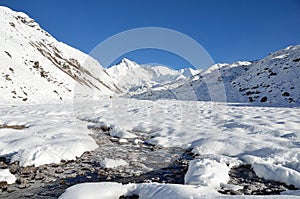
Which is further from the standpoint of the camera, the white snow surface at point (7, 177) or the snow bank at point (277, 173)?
the white snow surface at point (7, 177)

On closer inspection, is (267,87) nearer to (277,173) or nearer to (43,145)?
(277,173)

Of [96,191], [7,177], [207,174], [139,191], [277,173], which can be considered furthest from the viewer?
[277,173]

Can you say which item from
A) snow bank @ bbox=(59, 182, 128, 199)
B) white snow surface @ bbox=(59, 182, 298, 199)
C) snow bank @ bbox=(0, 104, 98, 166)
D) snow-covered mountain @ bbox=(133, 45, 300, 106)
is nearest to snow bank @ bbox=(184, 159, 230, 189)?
white snow surface @ bbox=(59, 182, 298, 199)

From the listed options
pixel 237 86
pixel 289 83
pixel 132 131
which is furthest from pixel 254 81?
pixel 132 131

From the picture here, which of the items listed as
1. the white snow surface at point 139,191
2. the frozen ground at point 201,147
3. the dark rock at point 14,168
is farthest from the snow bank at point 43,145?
the white snow surface at point 139,191

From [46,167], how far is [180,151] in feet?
15.8

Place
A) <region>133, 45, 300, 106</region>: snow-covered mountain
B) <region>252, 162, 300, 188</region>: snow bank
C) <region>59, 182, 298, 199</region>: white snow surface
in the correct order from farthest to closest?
1. <region>133, 45, 300, 106</region>: snow-covered mountain
2. <region>252, 162, 300, 188</region>: snow bank
3. <region>59, 182, 298, 199</region>: white snow surface

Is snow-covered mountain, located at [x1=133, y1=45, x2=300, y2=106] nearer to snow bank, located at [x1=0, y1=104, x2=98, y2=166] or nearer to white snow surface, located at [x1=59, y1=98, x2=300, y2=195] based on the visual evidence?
white snow surface, located at [x1=59, y1=98, x2=300, y2=195]

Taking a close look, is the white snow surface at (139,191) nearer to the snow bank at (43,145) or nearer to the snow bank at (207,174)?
the snow bank at (207,174)

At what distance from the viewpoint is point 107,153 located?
367 inches

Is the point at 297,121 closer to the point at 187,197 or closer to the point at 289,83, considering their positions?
the point at 187,197

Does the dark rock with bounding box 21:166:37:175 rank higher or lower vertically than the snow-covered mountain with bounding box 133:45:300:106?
lower

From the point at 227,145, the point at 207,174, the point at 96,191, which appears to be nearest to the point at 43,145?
the point at 96,191

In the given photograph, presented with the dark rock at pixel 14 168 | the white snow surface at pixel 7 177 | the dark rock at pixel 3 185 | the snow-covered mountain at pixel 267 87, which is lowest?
the dark rock at pixel 3 185
